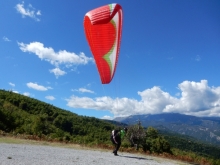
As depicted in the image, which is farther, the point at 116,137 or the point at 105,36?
the point at 116,137

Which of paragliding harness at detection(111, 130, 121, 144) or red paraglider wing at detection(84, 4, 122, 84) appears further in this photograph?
paragliding harness at detection(111, 130, 121, 144)

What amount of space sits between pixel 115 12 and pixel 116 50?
1.93 m

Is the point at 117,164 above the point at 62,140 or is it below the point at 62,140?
below

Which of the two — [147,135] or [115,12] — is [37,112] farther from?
[115,12]

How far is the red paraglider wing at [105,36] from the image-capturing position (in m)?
12.1

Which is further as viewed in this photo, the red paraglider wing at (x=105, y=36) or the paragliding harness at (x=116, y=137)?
the paragliding harness at (x=116, y=137)

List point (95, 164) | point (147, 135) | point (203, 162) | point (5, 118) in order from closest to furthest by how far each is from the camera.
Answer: point (95, 164)
point (203, 162)
point (5, 118)
point (147, 135)

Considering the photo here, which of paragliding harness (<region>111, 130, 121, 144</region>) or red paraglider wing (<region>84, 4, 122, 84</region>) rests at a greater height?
red paraglider wing (<region>84, 4, 122, 84</region>)

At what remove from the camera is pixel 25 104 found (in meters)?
99.5

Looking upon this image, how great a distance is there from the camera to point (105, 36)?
1274 centimetres

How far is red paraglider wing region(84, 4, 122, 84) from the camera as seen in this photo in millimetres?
12078

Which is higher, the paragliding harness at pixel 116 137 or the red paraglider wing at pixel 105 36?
the red paraglider wing at pixel 105 36

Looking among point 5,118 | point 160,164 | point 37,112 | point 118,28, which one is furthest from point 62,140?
point 37,112

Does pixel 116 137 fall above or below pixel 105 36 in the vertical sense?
below
